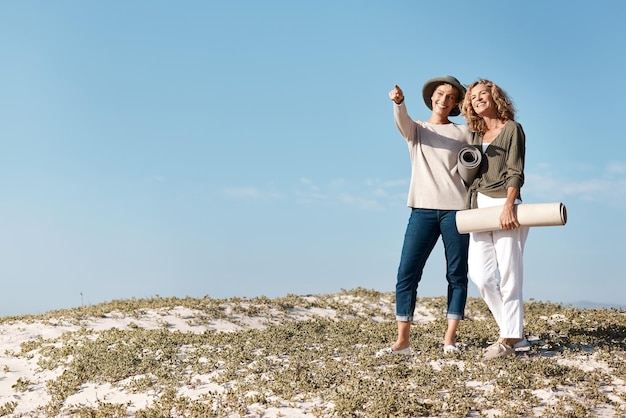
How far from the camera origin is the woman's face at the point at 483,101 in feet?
26.3

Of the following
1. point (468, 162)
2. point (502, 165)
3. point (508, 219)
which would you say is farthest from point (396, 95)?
point (508, 219)

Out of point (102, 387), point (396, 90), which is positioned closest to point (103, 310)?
point (102, 387)

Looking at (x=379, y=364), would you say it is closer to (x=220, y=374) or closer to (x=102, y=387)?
(x=220, y=374)

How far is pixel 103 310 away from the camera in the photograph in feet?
45.8

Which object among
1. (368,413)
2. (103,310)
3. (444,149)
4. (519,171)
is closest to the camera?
(368,413)

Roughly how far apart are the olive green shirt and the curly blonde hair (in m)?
0.18

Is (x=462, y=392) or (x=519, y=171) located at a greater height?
(x=519, y=171)

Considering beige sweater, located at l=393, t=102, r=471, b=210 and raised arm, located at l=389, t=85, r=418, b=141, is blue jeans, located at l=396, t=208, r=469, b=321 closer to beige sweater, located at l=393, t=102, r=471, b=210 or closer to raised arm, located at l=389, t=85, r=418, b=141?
beige sweater, located at l=393, t=102, r=471, b=210

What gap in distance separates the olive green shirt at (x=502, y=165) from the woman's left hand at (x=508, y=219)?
0.29 m

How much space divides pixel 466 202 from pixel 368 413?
295cm

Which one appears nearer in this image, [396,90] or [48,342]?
[396,90]

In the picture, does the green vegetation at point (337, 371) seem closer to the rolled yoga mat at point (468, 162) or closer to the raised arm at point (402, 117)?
the rolled yoga mat at point (468, 162)

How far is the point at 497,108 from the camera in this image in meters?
8.11

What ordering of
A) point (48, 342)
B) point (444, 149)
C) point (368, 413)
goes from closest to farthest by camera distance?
1. point (368, 413)
2. point (444, 149)
3. point (48, 342)
